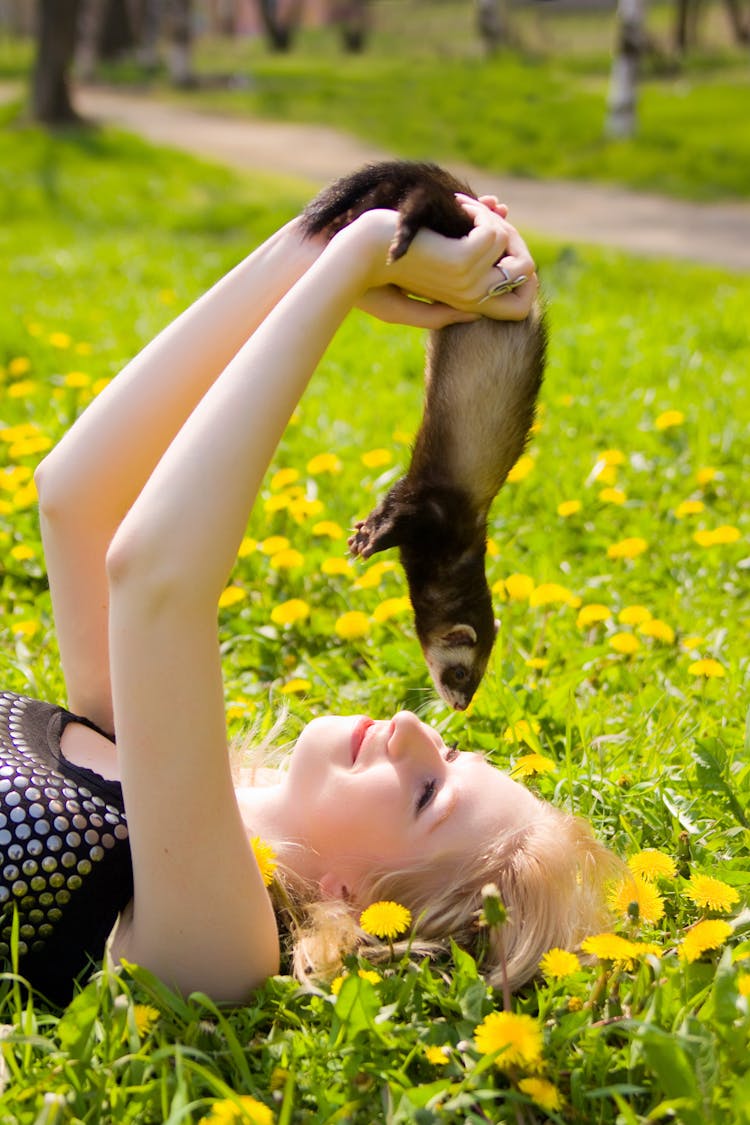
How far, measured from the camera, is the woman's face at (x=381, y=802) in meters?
2.07

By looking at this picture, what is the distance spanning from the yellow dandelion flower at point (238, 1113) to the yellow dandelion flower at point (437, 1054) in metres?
0.25

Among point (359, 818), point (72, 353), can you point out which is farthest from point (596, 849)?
point (72, 353)

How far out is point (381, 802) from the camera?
81.7 inches

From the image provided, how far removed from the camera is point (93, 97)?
18844mm

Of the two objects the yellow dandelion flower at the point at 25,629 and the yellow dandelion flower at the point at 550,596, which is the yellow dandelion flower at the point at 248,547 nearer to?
the yellow dandelion flower at the point at 25,629

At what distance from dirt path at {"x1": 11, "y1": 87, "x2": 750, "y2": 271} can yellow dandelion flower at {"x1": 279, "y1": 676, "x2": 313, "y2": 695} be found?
6631mm

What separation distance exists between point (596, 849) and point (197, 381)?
1.04 metres

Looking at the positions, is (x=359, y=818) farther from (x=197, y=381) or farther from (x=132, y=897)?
(x=197, y=381)

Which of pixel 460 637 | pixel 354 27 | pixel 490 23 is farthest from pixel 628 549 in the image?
pixel 354 27

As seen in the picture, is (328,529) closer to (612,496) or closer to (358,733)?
(612,496)

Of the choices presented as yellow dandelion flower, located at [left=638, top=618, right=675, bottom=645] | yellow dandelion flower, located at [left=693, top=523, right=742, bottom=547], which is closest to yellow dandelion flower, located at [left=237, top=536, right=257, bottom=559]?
yellow dandelion flower, located at [left=638, top=618, right=675, bottom=645]

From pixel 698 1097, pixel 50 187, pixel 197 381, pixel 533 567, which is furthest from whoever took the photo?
pixel 50 187

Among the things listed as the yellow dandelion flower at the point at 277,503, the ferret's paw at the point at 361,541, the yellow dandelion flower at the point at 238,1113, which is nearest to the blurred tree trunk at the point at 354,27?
the yellow dandelion flower at the point at 277,503

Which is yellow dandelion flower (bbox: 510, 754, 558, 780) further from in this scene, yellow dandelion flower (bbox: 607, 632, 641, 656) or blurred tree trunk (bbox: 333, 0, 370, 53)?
blurred tree trunk (bbox: 333, 0, 370, 53)
